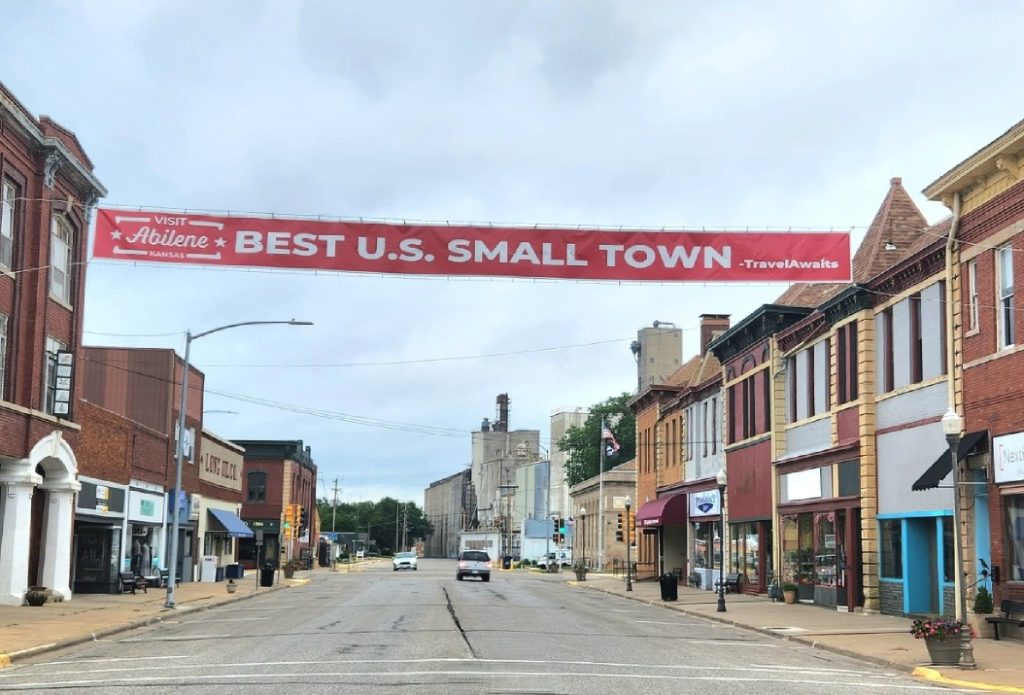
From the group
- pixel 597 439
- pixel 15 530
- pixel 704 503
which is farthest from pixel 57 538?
pixel 597 439

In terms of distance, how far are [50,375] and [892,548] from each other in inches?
955

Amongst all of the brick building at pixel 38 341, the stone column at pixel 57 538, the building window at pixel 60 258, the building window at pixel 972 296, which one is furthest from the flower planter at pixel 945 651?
the stone column at pixel 57 538

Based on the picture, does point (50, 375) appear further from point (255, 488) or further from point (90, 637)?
point (255, 488)

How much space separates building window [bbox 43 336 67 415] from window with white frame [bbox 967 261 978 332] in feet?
81.5

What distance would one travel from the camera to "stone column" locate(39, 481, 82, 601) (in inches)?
1352

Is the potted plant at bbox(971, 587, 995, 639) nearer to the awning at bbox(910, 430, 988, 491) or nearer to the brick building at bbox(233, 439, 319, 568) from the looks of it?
the awning at bbox(910, 430, 988, 491)

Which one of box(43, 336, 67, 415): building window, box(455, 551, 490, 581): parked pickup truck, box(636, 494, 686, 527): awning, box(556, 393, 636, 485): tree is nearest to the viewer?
box(43, 336, 67, 415): building window

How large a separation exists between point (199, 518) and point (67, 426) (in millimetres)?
23665

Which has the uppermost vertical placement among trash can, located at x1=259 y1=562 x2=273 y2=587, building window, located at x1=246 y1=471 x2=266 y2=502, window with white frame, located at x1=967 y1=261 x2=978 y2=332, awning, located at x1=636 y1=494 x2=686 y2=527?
window with white frame, located at x1=967 y1=261 x2=978 y2=332

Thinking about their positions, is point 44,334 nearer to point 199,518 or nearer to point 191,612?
point 191,612

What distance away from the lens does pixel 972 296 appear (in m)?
25.4

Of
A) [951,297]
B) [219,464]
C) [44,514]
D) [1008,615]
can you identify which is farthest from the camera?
[219,464]

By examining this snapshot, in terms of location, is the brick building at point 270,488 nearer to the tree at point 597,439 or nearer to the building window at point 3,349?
the tree at point 597,439

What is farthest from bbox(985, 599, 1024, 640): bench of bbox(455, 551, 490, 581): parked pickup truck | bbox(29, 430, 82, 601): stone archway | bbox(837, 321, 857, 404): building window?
bbox(455, 551, 490, 581): parked pickup truck
